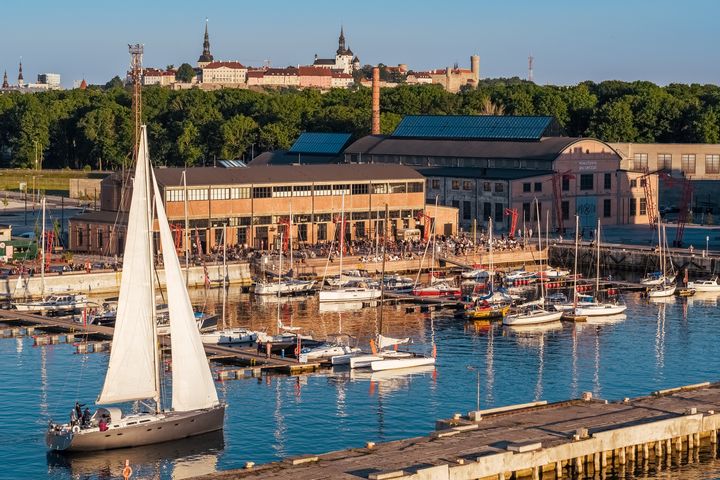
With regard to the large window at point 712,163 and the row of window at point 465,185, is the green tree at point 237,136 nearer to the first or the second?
the row of window at point 465,185

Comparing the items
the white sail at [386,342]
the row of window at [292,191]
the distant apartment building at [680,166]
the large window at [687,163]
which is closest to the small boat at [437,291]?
the row of window at [292,191]

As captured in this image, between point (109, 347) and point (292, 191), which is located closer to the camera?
point (109, 347)

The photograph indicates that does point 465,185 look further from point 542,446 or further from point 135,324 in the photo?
point 542,446

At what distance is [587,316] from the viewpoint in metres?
95.1

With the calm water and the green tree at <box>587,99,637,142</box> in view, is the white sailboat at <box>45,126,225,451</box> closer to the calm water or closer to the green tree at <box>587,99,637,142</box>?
the calm water

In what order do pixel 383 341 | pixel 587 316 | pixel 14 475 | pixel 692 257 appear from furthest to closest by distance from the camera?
pixel 692 257 → pixel 587 316 → pixel 383 341 → pixel 14 475

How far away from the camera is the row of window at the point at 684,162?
158 metres

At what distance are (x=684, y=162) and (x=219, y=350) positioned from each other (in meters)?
91.5

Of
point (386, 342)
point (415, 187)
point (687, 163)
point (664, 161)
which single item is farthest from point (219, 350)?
point (664, 161)

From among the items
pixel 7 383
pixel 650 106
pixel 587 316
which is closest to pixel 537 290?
pixel 587 316

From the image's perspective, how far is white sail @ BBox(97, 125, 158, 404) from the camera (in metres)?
58.2

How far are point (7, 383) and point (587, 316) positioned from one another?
39.4 meters

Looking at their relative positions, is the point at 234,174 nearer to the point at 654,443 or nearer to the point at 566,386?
the point at 566,386

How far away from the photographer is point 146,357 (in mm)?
58625
